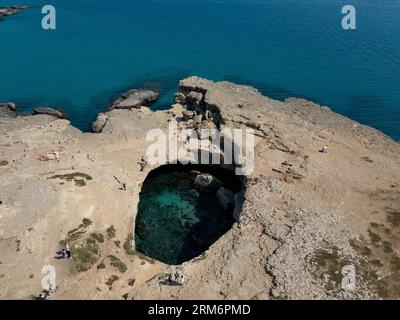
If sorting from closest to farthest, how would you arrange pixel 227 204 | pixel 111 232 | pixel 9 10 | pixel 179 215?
1. pixel 111 232
2. pixel 179 215
3. pixel 227 204
4. pixel 9 10

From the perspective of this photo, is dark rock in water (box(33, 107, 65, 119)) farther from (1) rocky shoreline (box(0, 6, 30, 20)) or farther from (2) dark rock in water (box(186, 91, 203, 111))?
(1) rocky shoreline (box(0, 6, 30, 20))

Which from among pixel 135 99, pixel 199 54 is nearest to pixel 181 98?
pixel 135 99

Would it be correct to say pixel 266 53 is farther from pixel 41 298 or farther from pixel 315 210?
pixel 41 298

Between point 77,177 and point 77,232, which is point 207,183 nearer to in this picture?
point 77,177

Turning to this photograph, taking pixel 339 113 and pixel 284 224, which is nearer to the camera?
pixel 284 224

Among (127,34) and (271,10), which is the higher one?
(271,10)

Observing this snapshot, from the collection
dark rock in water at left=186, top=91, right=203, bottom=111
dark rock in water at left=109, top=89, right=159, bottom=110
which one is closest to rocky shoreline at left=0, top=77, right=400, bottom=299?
dark rock in water at left=186, top=91, right=203, bottom=111

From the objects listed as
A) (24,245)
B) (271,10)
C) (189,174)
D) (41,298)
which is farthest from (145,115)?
(271,10)
